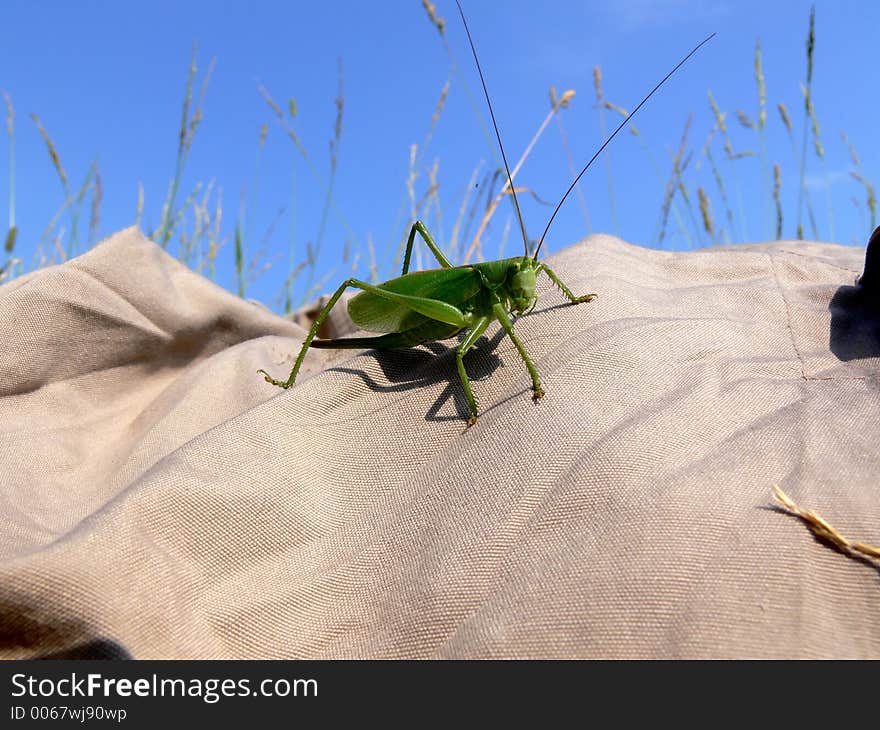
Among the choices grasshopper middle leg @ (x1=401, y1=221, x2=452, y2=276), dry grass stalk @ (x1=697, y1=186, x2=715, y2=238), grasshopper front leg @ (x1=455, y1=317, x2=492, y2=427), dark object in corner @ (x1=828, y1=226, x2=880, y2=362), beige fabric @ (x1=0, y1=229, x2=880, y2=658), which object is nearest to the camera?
beige fabric @ (x1=0, y1=229, x2=880, y2=658)

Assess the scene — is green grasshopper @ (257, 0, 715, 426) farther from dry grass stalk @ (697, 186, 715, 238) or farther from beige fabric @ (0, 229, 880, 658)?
dry grass stalk @ (697, 186, 715, 238)

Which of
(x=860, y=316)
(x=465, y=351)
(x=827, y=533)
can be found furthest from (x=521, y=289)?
(x=827, y=533)

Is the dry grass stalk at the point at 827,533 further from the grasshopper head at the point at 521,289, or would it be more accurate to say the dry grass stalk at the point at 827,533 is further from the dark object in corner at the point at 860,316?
the grasshopper head at the point at 521,289

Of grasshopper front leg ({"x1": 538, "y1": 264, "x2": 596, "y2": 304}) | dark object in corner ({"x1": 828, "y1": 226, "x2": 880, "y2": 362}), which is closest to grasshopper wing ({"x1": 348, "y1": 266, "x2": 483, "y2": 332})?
grasshopper front leg ({"x1": 538, "y1": 264, "x2": 596, "y2": 304})

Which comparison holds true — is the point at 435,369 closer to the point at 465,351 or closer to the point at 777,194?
the point at 465,351
